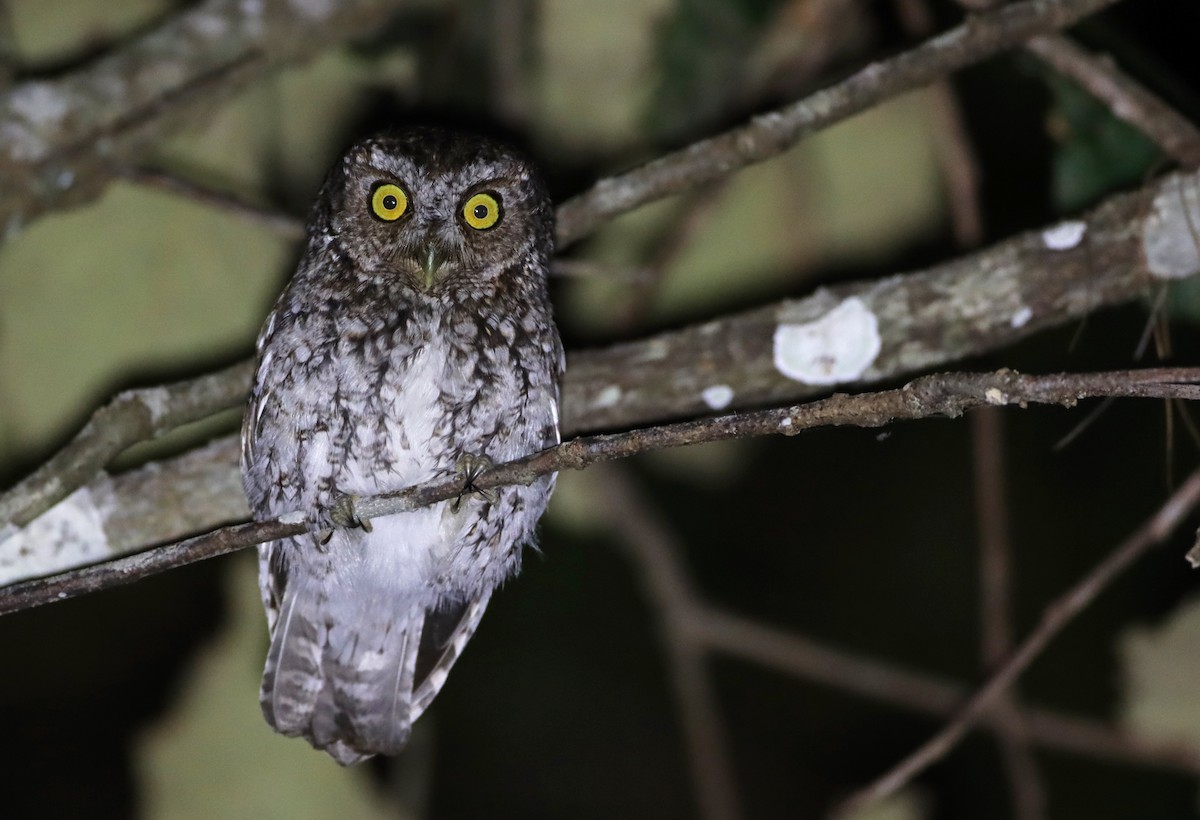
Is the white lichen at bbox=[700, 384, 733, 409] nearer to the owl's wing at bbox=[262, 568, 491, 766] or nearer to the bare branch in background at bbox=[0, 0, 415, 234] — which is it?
the owl's wing at bbox=[262, 568, 491, 766]

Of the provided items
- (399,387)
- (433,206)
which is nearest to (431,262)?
(433,206)

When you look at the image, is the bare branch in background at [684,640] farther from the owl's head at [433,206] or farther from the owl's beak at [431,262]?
the owl's beak at [431,262]

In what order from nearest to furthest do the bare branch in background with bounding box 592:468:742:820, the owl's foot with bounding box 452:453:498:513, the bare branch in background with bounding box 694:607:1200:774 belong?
the owl's foot with bounding box 452:453:498:513 < the bare branch in background with bounding box 694:607:1200:774 < the bare branch in background with bounding box 592:468:742:820

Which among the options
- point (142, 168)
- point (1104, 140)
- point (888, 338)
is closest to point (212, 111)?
point (142, 168)

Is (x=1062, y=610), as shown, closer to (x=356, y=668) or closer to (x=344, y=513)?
(x=344, y=513)

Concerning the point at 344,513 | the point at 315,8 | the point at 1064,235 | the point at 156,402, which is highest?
the point at 315,8

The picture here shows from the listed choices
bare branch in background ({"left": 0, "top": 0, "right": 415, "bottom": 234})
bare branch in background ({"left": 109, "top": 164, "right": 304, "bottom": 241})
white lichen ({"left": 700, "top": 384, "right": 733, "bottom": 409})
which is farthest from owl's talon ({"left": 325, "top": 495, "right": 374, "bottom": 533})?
bare branch in background ({"left": 0, "top": 0, "right": 415, "bottom": 234})
